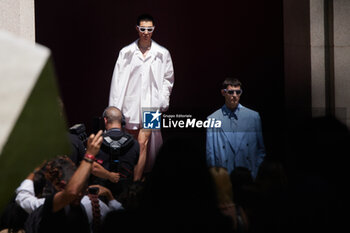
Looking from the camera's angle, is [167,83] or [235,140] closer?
[235,140]

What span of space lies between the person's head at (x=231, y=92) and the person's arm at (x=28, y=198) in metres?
3.00

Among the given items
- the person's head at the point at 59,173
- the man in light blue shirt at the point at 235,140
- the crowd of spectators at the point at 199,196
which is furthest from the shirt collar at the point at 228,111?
the person's head at the point at 59,173

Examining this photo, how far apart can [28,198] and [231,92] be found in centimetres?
339

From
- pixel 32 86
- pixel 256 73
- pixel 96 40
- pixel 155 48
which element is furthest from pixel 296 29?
pixel 32 86

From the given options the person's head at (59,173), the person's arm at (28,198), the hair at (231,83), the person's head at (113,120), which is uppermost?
the hair at (231,83)

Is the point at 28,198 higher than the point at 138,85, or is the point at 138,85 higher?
the point at 138,85

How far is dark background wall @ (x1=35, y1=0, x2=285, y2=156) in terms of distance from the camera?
7.75 metres

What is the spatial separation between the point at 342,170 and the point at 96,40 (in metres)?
5.65

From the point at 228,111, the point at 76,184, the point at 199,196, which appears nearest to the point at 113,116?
the point at 228,111

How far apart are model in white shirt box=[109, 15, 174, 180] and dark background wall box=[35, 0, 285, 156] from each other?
29 cm

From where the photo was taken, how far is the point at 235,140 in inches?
242

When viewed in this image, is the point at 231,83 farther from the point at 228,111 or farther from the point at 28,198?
the point at 28,198

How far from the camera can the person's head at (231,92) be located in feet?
22.4

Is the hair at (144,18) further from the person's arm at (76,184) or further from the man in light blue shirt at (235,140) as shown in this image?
the person's arm at (76,184)
